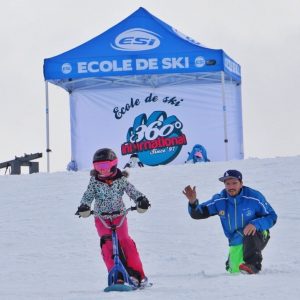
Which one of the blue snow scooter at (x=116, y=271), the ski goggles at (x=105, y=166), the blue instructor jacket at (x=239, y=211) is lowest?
the blue snow scooter at (x=116, y=271)

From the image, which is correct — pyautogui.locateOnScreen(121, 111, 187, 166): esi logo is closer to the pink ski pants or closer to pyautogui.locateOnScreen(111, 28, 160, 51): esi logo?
pyautogui.locateOnScreen(111, 28, 160, 51): esi logo

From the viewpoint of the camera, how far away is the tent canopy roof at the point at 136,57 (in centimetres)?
1714

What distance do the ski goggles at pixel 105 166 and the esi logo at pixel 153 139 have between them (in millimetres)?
11812

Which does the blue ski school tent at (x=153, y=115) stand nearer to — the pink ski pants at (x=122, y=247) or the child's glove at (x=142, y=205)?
the pink ski pants at (x=122, y=247)

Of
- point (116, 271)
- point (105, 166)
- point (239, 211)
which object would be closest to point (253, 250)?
point (239, 211)

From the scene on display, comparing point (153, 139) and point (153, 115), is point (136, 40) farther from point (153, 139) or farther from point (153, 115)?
point (153, 139)

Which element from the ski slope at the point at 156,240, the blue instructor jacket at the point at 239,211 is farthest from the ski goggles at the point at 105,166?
the blue instructor jacket at the point at 239,211

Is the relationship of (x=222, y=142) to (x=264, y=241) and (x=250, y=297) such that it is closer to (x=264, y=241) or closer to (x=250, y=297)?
(x=264, y=241)

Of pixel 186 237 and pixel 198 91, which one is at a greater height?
pixel 198 91

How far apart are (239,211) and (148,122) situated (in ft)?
37.4

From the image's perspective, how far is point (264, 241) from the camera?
7559 mm

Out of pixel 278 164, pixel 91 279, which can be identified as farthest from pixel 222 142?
pixel 91 279

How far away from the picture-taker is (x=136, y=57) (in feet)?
57.2

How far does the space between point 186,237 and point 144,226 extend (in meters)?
0.72
